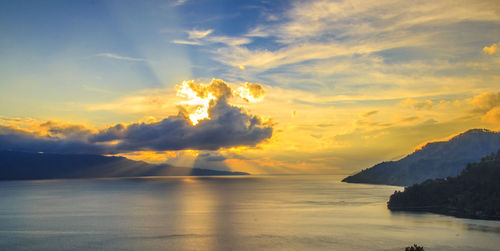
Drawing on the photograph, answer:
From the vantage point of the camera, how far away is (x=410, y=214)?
19775 centimetres

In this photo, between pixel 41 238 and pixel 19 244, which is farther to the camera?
pixel 41 238

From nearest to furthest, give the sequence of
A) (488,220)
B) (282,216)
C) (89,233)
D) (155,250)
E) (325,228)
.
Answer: (155,250) → (89,233) → (325,228) → (488,220) → (282,216)

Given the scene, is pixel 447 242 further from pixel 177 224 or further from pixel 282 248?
pixel 177 224

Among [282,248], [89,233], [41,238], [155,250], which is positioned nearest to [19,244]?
[41,238]

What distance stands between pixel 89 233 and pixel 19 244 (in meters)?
24.6

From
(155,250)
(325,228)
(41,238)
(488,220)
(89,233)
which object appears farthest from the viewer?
(488,220)

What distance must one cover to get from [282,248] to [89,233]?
7363cm

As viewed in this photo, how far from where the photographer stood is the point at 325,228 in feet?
506

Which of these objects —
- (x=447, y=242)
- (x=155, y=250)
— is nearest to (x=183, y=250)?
(x=155, y=250)

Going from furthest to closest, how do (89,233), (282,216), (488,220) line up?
(282,216), (488,220), (89,233)

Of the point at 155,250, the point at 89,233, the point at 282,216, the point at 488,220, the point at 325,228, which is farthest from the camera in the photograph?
the point at 282,216

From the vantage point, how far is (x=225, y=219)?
7126 inches

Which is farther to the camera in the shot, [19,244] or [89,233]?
[89,233]

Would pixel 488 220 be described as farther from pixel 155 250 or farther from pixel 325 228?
pixel 155 250
